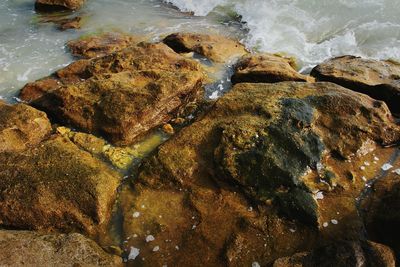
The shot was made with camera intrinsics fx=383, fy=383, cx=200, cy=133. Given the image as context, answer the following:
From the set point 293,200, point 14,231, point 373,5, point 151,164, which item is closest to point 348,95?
point 293,200

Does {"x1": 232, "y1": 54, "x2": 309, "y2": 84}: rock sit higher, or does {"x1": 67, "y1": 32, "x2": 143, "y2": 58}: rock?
{"x1": 232, "y1": 54, "x2": 309, "y2": 84}: rock

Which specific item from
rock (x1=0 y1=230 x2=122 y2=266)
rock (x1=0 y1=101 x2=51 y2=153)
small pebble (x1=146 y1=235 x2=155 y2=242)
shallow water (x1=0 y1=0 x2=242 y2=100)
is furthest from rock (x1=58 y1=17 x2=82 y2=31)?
small pebble (x1=146 y1=235 x2=155 y2=242)

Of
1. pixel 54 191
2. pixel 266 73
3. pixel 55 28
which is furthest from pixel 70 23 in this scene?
pixel 54 191

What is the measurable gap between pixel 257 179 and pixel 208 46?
16.4ft

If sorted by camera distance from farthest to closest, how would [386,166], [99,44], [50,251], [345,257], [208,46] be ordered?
[99,44] < [208,46] < [386,166] < [50,251] < [345,257]

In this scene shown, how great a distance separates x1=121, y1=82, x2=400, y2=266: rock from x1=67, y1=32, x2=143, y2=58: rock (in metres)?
4.42

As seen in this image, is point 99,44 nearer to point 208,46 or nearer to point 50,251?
point 208,46

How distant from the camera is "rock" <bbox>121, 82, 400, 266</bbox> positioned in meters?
4.53

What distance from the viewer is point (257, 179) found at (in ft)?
16.3

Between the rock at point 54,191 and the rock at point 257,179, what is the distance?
37 centimetres

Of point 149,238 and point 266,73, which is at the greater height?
point 266,73

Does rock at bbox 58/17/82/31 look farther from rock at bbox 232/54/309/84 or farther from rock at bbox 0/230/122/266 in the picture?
rock at bbox 0/230/122/266

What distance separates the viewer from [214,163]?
5.29 metres

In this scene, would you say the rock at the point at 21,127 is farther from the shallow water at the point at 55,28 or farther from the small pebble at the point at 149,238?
the small pebble at the point at 149,238
